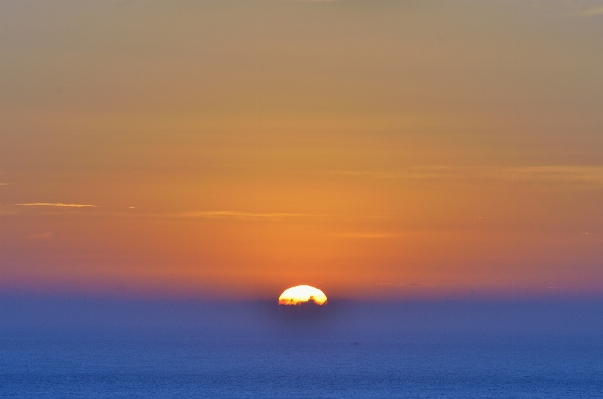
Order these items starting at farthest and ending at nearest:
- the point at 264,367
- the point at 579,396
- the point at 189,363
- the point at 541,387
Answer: the point at 189,363 → the point at 264,367 → the point at 541,387 → the point at 579,396

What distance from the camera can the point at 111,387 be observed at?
131625 mm

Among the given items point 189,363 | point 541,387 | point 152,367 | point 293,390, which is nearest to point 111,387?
point 293,390

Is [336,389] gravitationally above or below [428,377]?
below

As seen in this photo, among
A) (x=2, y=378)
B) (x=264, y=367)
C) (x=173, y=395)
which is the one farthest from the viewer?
(x=264, y=367)

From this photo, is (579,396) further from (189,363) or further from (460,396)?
(189,363)

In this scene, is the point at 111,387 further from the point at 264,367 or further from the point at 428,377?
the point at 428,377

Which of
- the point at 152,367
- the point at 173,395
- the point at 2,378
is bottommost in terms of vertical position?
the point at 173,395

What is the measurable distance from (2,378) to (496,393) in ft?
302

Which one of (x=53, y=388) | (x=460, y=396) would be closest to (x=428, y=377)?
(x=460, y=396)

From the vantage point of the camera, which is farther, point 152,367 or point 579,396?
point 152,367

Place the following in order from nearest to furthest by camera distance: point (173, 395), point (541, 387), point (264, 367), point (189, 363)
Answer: point (173, 395)
point (541, 387)
point (264, 367)
point (189, 363)

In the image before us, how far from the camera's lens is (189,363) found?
192250mm

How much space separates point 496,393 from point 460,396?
31.3ft

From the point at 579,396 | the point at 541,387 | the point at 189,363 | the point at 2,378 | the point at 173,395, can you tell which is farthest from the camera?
the point at 189,363
